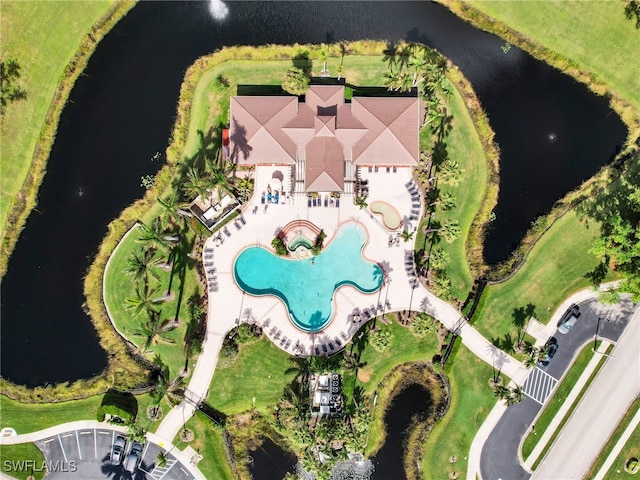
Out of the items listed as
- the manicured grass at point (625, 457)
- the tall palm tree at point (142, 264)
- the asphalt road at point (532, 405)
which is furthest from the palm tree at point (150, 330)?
the manicured grass at point (625, 457)

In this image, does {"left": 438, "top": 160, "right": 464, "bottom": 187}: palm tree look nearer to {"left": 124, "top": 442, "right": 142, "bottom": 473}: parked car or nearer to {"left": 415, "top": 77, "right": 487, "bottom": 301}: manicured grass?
{"left": 415, "top": 77, "right": 487, "bottom": 301}: manicured grass

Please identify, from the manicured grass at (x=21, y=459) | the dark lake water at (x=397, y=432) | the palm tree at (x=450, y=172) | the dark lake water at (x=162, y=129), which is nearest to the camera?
the palm tree at (x=450, y=172)

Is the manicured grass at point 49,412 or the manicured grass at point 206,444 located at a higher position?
the manicured grass at point 206,444

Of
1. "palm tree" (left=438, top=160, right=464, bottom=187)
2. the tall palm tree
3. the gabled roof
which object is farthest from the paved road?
the tall palm tree

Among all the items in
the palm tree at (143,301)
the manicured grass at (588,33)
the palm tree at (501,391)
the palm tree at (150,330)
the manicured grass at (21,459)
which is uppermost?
the manicured grass at (588,33)

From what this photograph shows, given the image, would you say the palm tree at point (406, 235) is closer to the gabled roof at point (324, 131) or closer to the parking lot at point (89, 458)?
the gabled roof at point (324, 131)

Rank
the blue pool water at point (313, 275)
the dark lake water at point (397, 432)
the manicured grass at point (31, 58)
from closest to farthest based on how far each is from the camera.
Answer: the manicured grass at point (31, 58) < the blue pool water at point (313, 275) < the dark lake water at point (397, 432)

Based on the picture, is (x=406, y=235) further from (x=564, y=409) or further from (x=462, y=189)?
(x=564, y=409)
